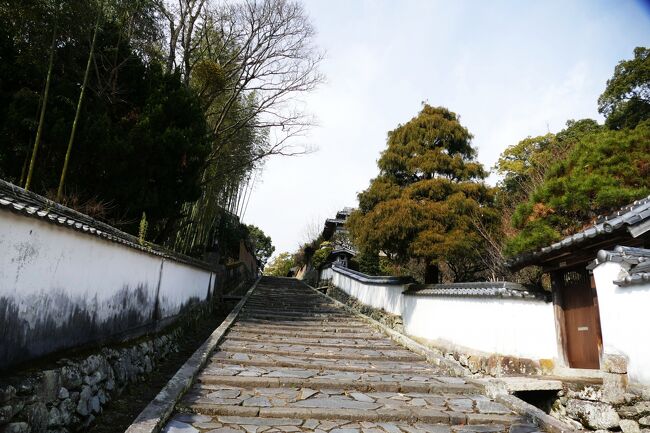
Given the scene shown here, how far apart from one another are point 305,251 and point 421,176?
27275 millimetres

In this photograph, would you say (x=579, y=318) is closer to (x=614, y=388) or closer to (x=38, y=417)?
(x=614, y=388)

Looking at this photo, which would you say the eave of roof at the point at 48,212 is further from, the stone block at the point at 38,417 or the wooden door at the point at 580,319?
the wooden door at the point at 580,319

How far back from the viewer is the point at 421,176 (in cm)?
1285

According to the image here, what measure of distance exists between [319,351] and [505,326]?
12.9 feet

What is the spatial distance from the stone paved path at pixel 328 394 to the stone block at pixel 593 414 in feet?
5.93

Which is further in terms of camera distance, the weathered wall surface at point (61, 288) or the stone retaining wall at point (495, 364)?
the stone retaining wall at point (495, 364)

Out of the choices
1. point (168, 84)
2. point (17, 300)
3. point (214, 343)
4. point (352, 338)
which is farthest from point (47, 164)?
point (352, 338)

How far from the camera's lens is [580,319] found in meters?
8.21

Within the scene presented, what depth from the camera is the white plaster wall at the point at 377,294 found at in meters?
14.3

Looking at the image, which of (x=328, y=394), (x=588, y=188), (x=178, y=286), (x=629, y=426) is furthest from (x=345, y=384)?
(x=588, y=188)

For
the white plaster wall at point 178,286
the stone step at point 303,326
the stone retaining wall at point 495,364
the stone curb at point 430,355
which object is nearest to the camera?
the stone curb at point 430,355

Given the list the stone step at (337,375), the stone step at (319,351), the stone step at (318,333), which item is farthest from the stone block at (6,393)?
the stone step at (318,333)

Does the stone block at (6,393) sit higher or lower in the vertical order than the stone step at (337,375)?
higher

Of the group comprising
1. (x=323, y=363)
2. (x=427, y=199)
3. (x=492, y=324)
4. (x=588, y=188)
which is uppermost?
(x=427, y=199)
